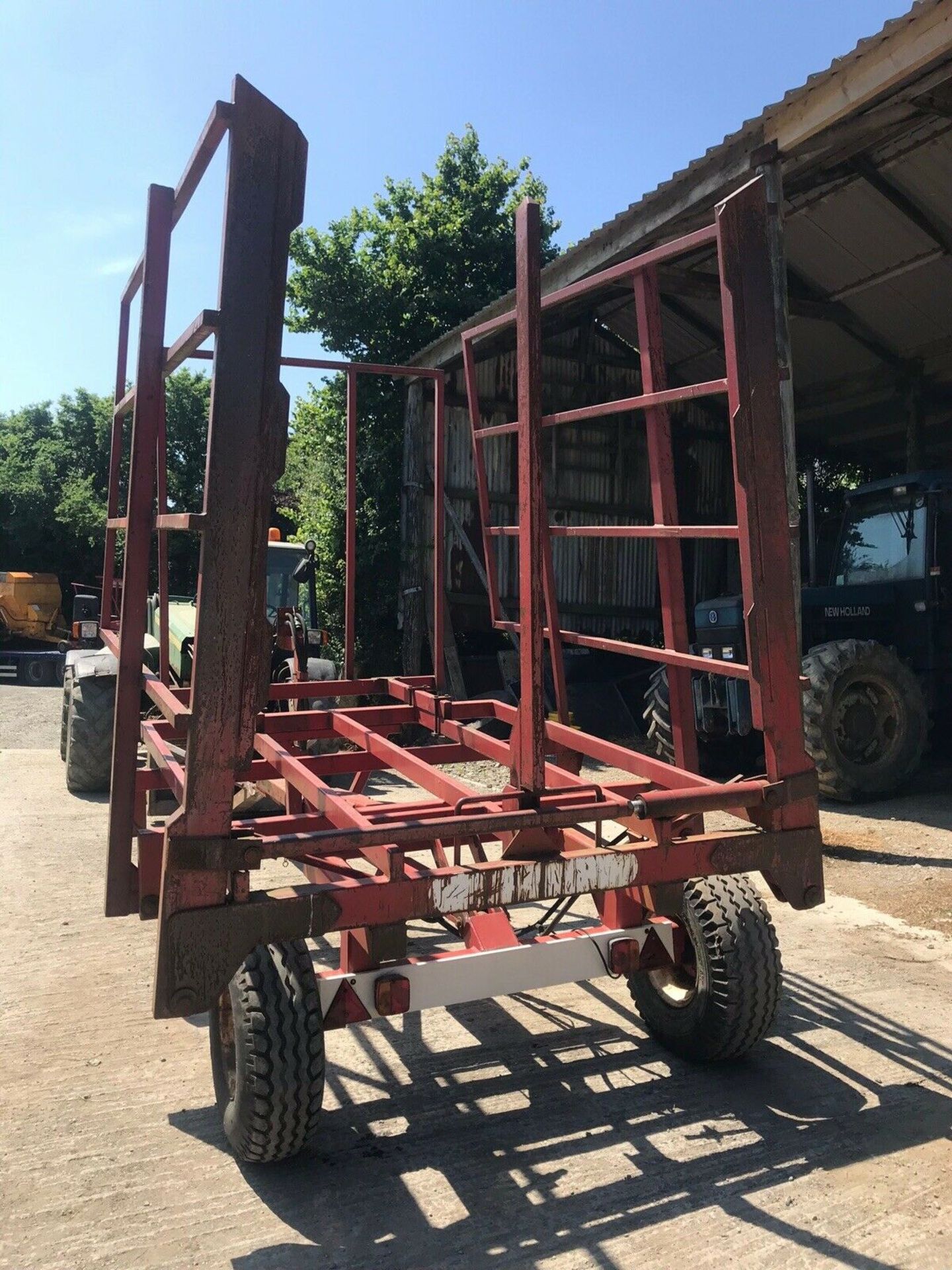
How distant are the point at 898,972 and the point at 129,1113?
3.27 meters

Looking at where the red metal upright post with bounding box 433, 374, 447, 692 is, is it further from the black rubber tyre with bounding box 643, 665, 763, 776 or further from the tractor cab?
the tractor cab

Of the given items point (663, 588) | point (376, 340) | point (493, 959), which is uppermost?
point (376, 340)

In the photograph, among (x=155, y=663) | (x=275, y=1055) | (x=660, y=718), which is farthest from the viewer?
(x=155, y=663)

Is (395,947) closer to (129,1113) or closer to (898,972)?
(129,1113)

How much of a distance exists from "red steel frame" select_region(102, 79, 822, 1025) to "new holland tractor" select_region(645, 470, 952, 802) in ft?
14.6

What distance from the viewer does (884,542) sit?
9.02 meters

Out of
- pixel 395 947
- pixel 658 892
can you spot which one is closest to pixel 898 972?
pixel 658 892

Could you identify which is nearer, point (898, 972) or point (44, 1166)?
point (44, 1166)

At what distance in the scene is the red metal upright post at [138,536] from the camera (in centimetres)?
293

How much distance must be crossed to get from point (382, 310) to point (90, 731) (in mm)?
8489

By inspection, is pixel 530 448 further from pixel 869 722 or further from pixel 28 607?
pixel 28 607

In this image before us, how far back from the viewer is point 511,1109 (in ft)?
10.4

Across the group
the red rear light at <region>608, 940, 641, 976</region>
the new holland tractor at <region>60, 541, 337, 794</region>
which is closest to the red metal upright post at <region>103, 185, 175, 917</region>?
the red rear light at <region>608, 940, 641, 976</region>

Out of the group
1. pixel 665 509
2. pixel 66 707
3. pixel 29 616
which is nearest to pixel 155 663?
pixel 66 707
